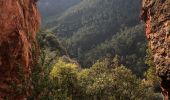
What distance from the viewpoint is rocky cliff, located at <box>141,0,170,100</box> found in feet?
120

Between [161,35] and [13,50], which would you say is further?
[13,50]

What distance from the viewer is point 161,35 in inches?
1571

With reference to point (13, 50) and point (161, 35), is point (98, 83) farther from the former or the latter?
point (161, 35)

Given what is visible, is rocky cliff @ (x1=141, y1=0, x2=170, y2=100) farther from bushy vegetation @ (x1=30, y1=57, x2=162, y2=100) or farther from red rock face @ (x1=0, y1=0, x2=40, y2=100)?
bushy vegetation @ (x1=30, y1=57, x2=162, y2=100)

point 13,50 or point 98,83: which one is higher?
point 13,50

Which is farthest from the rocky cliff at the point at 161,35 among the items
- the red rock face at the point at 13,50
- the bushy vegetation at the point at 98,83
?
the bushy vegetation at the point at 98,83

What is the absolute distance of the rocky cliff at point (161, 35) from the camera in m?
36.7

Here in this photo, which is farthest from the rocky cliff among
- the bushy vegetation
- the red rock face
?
the bushy vegetation

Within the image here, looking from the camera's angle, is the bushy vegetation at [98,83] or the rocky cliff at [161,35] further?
the bushy vegetation at [98,83]

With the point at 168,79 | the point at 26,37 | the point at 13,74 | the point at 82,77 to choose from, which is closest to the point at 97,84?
the point at 82,77

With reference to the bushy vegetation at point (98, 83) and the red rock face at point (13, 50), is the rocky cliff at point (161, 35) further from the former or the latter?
the bushy vegetation at point (98, 83)

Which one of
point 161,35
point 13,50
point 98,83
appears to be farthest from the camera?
point 98,83

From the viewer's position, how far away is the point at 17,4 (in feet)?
163

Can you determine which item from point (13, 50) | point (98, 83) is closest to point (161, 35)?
point (13, 50)
